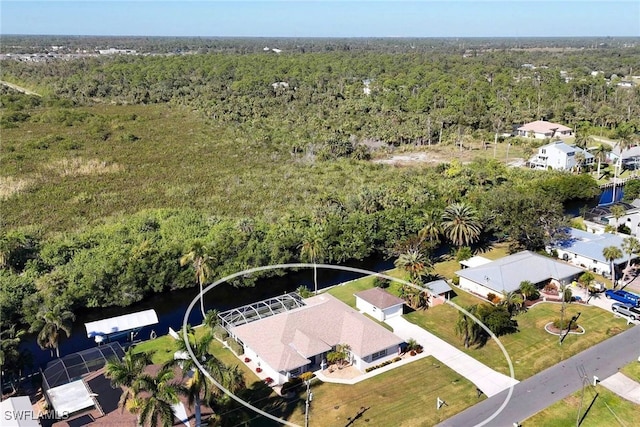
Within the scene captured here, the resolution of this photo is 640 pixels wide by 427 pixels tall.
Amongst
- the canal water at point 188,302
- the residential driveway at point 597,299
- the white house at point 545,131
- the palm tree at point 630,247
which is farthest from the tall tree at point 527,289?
the white house at point 545,131

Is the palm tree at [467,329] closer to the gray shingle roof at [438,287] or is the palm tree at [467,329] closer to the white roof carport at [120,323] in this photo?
the gray shingle roof at [438,287]

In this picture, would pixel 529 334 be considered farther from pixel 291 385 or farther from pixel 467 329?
pixel 291 385

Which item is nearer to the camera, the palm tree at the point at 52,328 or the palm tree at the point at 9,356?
the palm tree at the point at 9,356

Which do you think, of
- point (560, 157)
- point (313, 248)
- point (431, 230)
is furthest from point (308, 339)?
point (560, 157)

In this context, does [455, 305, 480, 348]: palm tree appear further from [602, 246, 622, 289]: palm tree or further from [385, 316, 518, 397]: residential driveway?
[602, 246, 622, 289]: palm tree

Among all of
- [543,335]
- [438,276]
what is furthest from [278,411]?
[438,276]

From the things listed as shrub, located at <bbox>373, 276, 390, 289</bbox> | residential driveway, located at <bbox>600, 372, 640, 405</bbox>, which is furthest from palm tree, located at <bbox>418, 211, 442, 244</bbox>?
residential driveway, located at <bbox>600, 372, 640, 405</bbox>

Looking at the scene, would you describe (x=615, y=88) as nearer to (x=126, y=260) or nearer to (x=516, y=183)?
(x=516, y=183)
